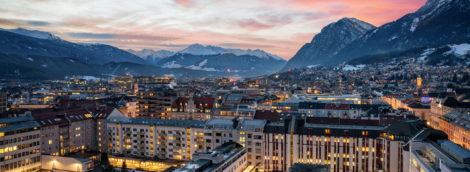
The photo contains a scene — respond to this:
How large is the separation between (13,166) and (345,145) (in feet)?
204

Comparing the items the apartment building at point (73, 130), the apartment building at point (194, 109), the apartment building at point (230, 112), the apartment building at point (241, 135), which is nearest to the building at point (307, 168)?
the apartment building at point (241, 135)

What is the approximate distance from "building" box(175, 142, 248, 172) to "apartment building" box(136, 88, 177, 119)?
51381 millimetres

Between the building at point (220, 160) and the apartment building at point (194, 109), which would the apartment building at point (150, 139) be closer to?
the building at point (220, 160)

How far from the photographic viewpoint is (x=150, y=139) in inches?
2817

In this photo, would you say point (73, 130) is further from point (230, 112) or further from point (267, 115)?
point (267, 115)

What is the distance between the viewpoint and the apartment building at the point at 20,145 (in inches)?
2224

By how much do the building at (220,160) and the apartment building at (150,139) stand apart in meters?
12.4

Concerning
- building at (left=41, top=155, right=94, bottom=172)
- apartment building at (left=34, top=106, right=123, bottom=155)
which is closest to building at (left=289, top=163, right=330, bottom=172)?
building at (left=41, top=155, right=94, bottom=172)

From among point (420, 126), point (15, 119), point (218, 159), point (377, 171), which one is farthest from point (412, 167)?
point (15, 119)

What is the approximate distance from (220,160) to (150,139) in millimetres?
29134

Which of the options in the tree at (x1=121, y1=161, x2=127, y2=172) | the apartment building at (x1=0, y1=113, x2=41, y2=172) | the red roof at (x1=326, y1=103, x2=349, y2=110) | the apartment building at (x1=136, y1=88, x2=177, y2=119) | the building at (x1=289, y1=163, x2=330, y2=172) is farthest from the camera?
the apartment building at (x1=136, y1=88, x2=177, y2=119)

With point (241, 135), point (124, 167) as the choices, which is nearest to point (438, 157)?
point (241, 135)

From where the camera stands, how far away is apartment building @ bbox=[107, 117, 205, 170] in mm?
68125

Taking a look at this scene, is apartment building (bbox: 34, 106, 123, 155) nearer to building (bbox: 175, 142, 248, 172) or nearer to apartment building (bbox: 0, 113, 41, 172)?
apartment building (bbox: 0, 113, 41, 172)
